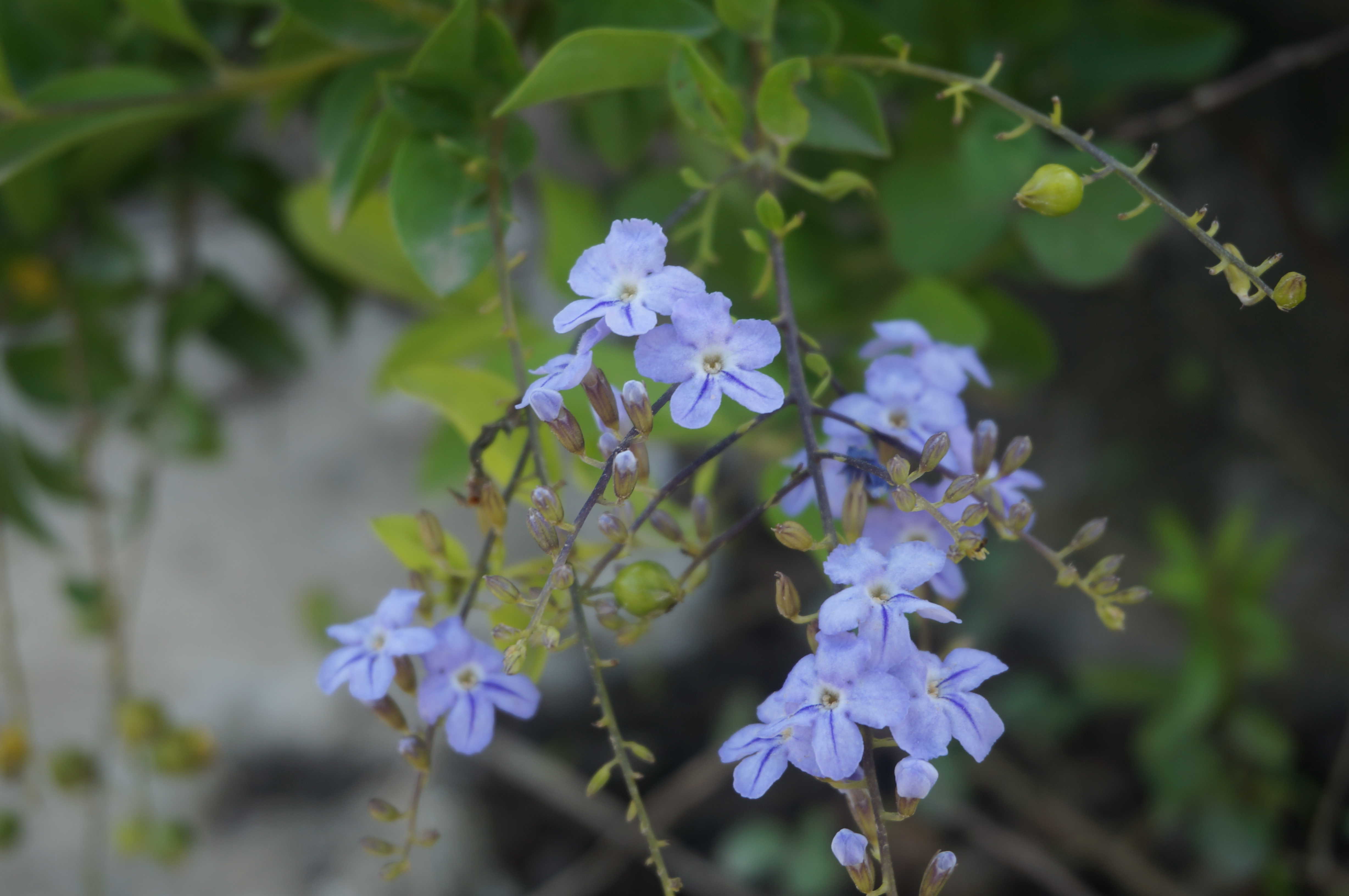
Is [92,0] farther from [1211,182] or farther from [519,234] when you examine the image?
[1211,182]

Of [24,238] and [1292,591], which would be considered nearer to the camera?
[24,238]

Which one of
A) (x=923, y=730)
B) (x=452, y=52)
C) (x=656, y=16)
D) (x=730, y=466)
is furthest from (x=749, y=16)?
(x=730, y=466)

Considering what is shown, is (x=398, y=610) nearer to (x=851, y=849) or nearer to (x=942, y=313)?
(x=851, y=849)

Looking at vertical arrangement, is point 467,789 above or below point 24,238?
below

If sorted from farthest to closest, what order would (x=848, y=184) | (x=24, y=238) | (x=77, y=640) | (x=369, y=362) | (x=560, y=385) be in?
(x=369, y=362) < (x=77, y=640) < (x=24, y=238) < (x=848, y=184) < (x=560, y=385)

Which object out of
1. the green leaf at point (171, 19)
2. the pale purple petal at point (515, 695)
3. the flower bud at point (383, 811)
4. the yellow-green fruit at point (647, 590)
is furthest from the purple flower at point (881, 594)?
the green leaf at point (171, 19)

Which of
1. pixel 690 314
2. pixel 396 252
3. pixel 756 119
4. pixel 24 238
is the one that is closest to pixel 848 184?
pixel 756 119

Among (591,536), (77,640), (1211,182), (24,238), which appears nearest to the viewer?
(24,238)
